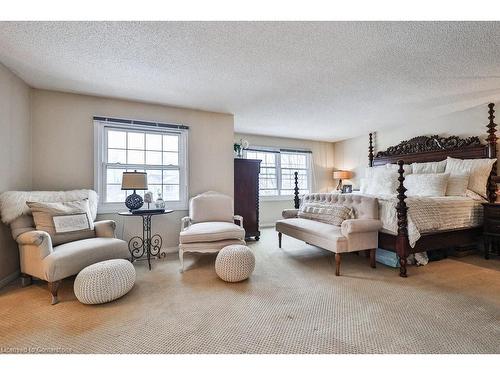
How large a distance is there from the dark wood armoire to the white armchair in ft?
2.29

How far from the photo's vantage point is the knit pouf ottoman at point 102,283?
75.4 inches

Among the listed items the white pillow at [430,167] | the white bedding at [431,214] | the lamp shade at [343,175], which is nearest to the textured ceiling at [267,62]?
the white pillow at [430,167]

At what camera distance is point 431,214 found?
2863 mm

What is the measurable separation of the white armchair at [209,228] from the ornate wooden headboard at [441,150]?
10.7 feet

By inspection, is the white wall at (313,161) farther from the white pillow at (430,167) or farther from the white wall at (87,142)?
the white pillow at (430,167)

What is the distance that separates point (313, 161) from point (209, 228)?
4377mm

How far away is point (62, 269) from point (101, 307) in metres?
0.52

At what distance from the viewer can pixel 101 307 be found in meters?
1.94

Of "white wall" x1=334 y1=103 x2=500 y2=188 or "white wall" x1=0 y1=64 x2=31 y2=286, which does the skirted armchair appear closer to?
"white wall" x1=0 y1=64 x2=31 y2=286

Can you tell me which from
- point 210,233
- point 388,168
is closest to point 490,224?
point 388,168

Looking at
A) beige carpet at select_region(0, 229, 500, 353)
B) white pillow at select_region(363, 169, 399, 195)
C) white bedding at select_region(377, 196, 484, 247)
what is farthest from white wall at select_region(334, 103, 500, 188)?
beige carpet at select_region(0, 229, 500, 353)

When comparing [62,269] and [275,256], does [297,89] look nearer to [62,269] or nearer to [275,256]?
[275,256]

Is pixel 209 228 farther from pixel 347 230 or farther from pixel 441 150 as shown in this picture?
pixel 441 150
